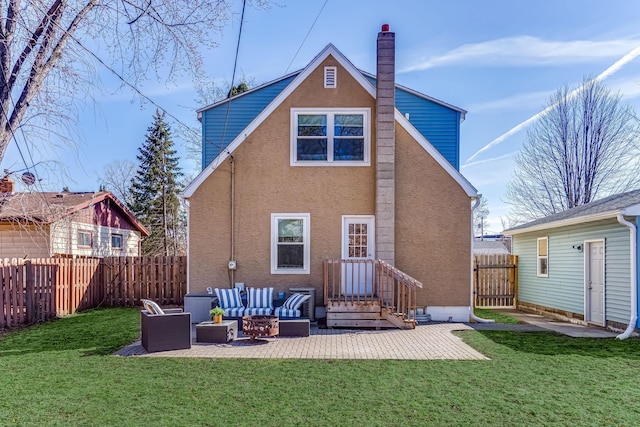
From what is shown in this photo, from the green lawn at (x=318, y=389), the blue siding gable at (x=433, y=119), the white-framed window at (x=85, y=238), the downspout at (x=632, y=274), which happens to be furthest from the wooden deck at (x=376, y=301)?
the white-framed window at (x=85, y=238)

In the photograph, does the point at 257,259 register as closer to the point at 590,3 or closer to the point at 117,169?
the point at 590,3

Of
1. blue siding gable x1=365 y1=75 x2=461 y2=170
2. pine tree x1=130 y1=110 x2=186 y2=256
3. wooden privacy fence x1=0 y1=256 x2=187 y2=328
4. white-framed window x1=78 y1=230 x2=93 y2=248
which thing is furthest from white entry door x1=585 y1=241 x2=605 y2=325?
pine tree x1=130 y1=110 x2=186 y2=256

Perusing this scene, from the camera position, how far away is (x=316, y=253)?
11477mm

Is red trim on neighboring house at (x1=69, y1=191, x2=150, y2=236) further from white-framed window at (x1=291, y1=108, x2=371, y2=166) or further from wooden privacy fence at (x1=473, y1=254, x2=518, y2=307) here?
wooden privacy fence at (x1=473, y1=254, x2=518, y2=307)

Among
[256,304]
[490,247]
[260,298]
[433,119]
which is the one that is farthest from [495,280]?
[490,247]

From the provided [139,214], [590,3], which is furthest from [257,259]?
[139,214]

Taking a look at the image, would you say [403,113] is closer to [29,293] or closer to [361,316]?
[361,316]

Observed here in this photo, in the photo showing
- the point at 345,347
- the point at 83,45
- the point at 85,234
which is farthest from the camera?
the point at 85,234

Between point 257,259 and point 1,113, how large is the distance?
735cm

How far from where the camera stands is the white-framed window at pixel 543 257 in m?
13.9

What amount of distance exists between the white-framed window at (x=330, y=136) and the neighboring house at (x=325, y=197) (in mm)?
27

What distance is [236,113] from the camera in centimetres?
1516

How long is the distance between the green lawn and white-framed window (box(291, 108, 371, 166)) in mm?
5859

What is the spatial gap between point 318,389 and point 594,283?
30.2 ft
